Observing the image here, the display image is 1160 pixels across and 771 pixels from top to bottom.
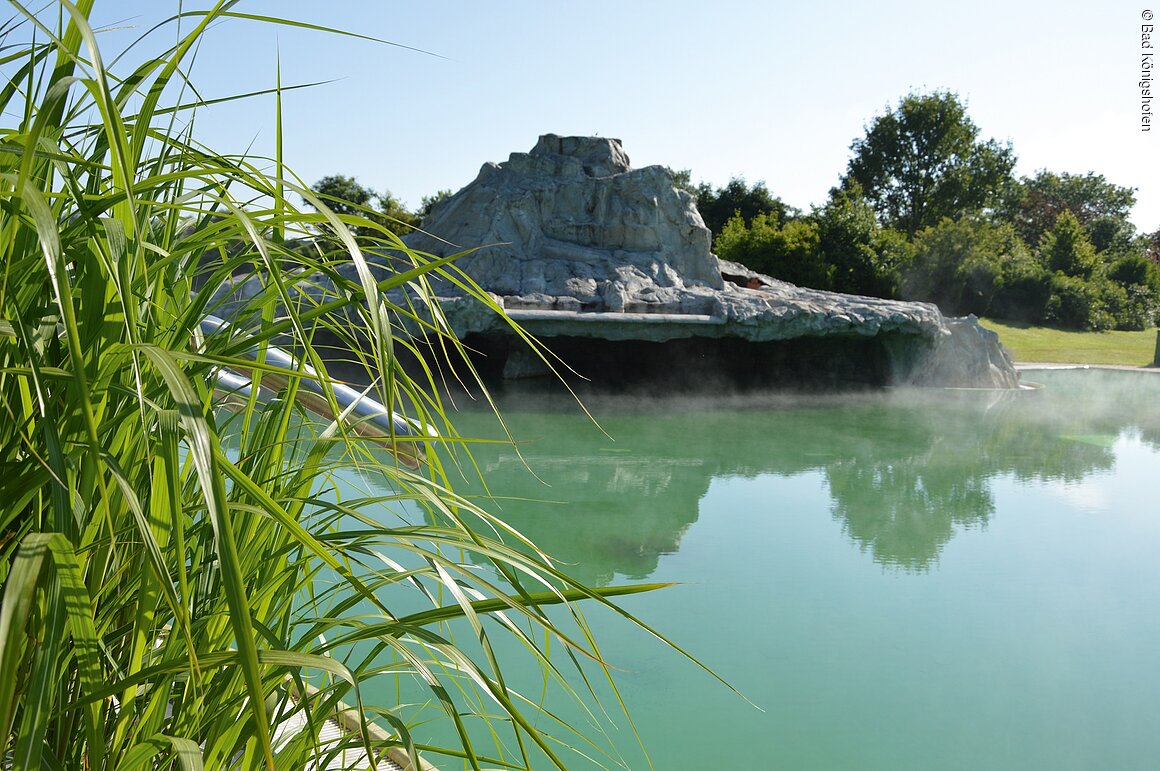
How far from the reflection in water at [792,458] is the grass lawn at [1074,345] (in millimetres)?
5471

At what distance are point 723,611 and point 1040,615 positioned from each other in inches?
51.4

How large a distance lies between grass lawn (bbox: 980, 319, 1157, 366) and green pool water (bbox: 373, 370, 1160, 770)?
859 cm

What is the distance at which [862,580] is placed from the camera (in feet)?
12.6

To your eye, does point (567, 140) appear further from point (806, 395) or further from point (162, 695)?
point (162, 695)

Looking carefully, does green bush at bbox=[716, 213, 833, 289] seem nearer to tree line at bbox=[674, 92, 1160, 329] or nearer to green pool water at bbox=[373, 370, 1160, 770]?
tree line at bbox=[674, 92, 1160, 329]

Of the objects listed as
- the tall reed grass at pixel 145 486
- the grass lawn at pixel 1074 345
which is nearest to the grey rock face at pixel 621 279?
the grass lawn at pixel 1074 345

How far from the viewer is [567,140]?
1058cm

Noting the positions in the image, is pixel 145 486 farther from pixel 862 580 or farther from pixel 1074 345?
pixel 1074 345

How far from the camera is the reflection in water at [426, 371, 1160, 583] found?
14.8ft

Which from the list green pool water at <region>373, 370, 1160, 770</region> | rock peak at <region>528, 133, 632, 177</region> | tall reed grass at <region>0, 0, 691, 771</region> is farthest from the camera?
rock peak at <region>528, 133, 632, 177</region>

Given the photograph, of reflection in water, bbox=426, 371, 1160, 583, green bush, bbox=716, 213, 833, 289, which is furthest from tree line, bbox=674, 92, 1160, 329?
reflection in water, bbox=426, 371, 1160, 583

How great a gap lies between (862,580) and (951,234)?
1558 cm

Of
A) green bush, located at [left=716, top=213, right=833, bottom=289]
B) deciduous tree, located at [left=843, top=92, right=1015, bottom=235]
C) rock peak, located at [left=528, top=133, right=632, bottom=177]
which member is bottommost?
green bush, located at [left=716, top=213, right=833, bottom=289]

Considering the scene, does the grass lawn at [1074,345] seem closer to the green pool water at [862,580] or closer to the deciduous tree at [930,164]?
the deciduous tree at [930,164]
